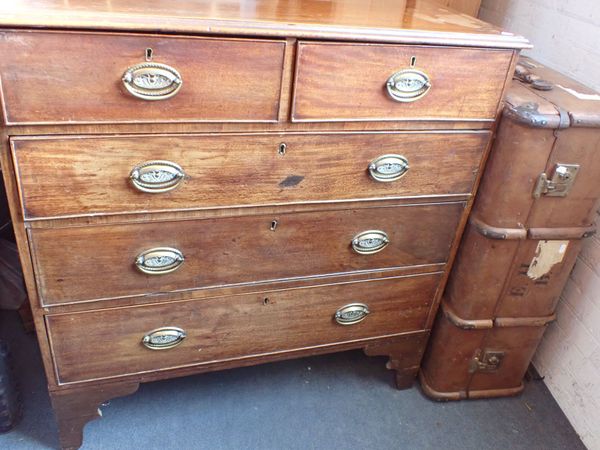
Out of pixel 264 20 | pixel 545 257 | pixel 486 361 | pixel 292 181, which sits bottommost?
pixel 486 361

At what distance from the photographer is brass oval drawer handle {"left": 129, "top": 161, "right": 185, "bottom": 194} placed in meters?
1.10

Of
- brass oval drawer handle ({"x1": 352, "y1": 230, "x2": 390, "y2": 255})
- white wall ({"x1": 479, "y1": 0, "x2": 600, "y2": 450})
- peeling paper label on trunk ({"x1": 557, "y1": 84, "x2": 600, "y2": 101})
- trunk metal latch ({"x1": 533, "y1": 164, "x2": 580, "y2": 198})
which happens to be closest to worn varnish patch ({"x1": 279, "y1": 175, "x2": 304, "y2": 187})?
brass oval drawer handle ({"x1": 352, "y1": 230, "x2": 390, "y2": 255})

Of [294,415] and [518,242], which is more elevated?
[518,242]

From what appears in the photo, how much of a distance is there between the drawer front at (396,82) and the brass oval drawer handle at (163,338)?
0.62 meters

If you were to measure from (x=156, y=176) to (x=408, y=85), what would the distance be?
0.57m

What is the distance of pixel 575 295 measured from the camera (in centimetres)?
166

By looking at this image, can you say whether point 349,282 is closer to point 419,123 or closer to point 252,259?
point 252,259

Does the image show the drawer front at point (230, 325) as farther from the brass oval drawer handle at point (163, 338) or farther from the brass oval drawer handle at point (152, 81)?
the brass oval drawer handle at point (152, 81)

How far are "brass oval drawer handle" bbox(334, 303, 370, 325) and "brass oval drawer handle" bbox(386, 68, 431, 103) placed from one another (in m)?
0.59

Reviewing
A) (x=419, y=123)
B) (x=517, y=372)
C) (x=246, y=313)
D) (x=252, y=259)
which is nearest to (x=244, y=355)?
(x=246, y=313)

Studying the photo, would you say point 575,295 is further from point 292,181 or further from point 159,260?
point 159,260

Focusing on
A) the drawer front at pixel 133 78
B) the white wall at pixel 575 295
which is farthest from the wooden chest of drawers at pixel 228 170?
the white wall at pixel 575 295

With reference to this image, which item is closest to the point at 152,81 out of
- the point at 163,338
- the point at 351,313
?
the point at 163,338

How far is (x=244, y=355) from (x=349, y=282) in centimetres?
35
